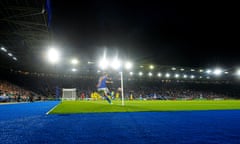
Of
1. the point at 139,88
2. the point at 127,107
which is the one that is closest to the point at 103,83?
the point at 127,107

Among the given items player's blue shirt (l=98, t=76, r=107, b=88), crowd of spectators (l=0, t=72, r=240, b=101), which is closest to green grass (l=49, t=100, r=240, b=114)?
player's blue shirt (l=98, t=76, r=107, b=88)

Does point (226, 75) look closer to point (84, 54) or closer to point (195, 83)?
point (195, 83)

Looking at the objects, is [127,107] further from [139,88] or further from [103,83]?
[139,88]

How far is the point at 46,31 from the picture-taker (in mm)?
15219

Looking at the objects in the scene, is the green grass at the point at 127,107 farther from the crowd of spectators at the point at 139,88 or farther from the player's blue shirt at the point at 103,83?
the crowd of spectators at the point at 139,88

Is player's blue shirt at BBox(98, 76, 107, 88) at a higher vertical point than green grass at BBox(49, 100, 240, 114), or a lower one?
higher

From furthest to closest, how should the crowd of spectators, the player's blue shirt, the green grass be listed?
the crowd of spectators < the player's blue shirt < the green grass

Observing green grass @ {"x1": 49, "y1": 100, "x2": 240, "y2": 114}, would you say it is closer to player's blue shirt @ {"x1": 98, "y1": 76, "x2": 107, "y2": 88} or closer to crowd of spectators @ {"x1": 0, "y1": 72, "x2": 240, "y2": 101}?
player's blue shirt @ {"x1": 98, "y1": 76, "x2": 107, "y2": 88}

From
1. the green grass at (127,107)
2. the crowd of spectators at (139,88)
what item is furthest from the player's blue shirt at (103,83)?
the crowd of spectators at (139,88)

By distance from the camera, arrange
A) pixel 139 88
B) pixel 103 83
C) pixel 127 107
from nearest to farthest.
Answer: pixel 127 107 → pixel 103 83 → pixel 139 88

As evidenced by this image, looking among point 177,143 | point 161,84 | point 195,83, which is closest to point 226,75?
point 195,83

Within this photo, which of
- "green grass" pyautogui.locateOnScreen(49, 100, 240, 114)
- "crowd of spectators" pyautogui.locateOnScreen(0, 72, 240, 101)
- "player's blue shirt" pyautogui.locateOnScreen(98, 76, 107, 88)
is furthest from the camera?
"crowd of spectators" pyautogui.locateOnScreen(0, 72, 240, 101)

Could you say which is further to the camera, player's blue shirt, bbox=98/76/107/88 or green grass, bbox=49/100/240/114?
player's blue shirt, bbox=98/76/107/88

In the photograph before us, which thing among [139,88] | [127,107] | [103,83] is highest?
[103,83]
